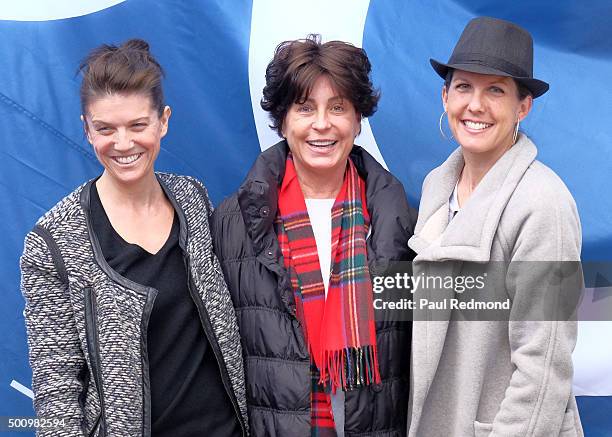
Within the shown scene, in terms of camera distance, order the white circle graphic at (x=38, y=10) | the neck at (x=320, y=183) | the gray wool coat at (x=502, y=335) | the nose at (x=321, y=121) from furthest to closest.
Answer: the white circle graphic at (x=38, y=10) → the neck at (x=320, y=183) → the nose at (x=321, y=121) → the gray wool coat at (x=502, y=335)

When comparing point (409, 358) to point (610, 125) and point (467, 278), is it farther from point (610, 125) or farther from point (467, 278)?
point (610, 125)

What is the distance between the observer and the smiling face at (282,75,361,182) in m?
2.38

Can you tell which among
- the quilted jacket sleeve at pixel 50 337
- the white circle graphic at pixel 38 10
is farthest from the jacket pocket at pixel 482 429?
the white circle graphic at pixel 38 10

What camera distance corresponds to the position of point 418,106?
9.57 ft

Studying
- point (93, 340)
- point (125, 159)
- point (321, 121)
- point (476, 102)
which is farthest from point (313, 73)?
point (93, 340)

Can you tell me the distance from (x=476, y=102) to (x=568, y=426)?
88cm

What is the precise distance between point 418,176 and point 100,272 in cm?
132

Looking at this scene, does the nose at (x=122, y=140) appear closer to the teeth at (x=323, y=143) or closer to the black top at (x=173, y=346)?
the black top at (x=173, y=346)

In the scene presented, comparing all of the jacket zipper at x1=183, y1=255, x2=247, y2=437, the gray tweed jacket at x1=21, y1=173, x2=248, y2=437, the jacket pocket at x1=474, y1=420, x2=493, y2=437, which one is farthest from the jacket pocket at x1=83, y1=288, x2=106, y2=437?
→ the jacket pocket at x1=474, y1=420, x2=493, y2=437

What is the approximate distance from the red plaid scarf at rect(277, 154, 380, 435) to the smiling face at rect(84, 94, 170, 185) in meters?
0.46

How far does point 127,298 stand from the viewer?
6.86ft

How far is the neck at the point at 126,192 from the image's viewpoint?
88.1 inches

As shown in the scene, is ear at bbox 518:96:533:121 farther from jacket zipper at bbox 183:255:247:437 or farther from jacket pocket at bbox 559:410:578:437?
jacket zipper at bbox 183:255:247:437

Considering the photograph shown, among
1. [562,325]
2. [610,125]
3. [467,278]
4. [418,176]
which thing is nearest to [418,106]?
[418,176]
